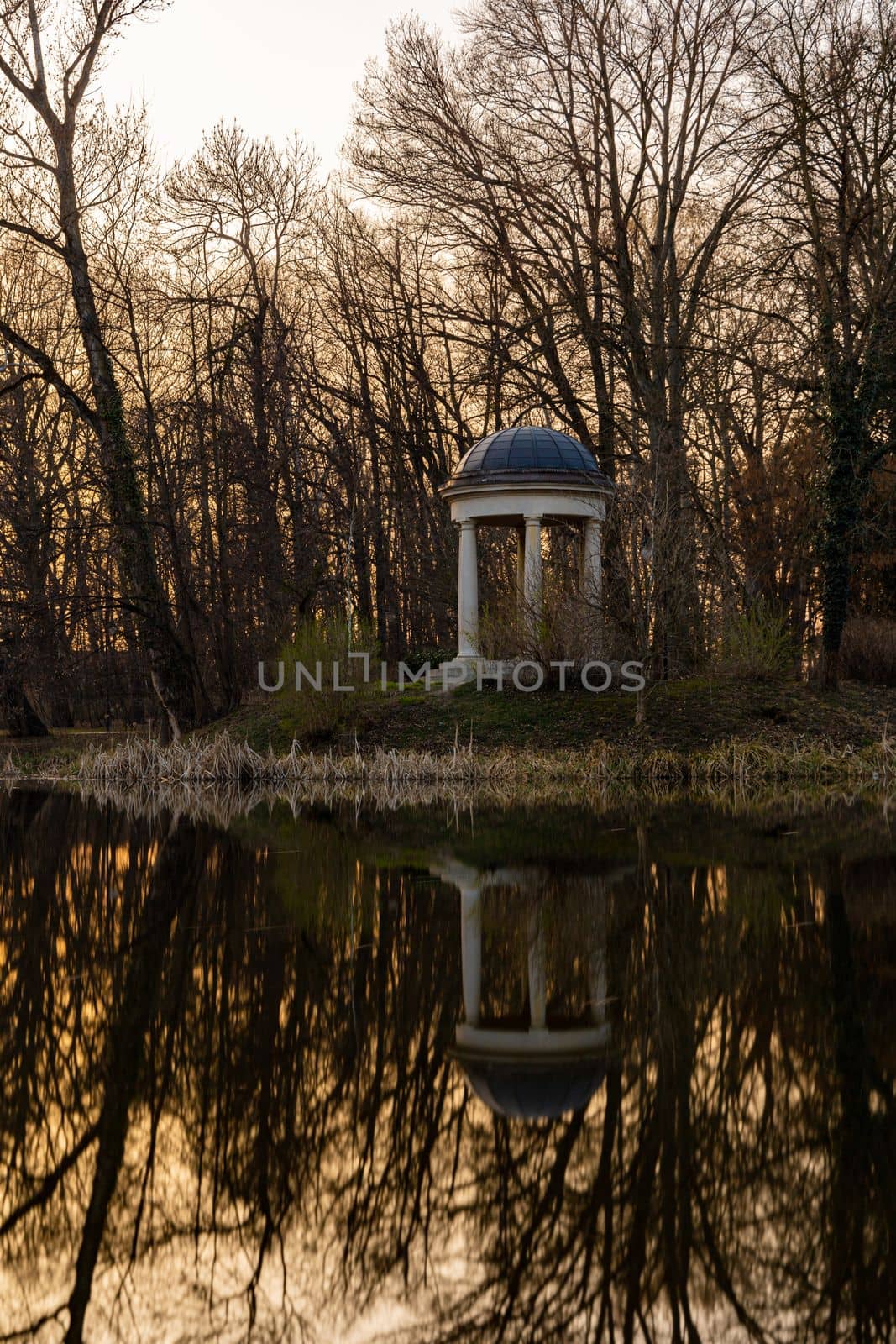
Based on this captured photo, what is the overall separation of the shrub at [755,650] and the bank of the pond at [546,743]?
0.36 meters

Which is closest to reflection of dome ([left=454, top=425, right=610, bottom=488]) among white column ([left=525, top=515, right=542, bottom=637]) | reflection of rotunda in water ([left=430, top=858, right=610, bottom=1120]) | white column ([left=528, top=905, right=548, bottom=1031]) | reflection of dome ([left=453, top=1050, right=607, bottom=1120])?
white column ([left=525, top=515, right=542, bottom=637])

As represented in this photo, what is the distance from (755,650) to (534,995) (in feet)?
56.8

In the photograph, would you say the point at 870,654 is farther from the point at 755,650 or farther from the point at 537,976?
the point at 537,976

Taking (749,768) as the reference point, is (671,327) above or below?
above

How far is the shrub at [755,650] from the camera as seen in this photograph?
2275 cm

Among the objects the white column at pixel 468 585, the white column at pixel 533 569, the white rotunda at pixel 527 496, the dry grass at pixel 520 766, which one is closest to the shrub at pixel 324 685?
the dry grass at pixel 520 766

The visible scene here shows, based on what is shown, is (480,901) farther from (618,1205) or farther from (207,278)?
(207,278)

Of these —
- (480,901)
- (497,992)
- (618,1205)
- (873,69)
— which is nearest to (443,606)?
(873,69)

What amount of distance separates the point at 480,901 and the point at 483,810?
681cm

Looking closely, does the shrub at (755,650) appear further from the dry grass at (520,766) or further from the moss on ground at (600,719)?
the dry grass at (520,766)

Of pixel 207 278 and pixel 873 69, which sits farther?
pixel 207 278

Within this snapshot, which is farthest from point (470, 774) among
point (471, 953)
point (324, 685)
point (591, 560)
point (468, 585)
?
point (471, 953)

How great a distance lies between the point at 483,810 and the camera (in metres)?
15.8

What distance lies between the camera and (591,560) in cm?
2425
